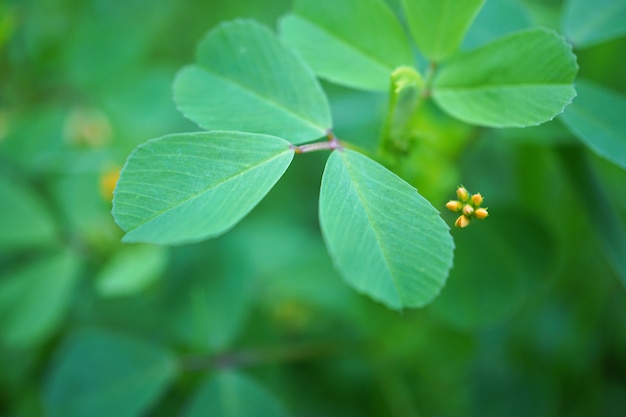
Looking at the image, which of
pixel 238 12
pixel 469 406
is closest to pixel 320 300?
pixel 469 406

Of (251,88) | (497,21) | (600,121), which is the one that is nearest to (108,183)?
(251,88)

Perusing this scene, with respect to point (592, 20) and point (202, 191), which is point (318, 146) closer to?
point (202, 191)

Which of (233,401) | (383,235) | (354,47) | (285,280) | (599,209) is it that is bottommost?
(285,280)

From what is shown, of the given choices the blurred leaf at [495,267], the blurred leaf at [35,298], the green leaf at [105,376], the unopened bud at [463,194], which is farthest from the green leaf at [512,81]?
the blurred leaf at [35,298]

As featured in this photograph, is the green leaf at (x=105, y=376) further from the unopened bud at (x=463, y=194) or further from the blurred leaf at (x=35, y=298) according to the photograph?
the unopened bud at (x=463, y=194)

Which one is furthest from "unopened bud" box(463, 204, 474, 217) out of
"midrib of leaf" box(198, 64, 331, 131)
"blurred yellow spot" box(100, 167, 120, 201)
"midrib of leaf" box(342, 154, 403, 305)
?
"blurred yellow spot" box(100, 167, 120, 201)

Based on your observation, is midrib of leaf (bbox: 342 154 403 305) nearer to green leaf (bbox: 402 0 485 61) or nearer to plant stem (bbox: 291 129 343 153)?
plant stem (bbox: 291 129 343 153)

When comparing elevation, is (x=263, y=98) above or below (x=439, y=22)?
below
